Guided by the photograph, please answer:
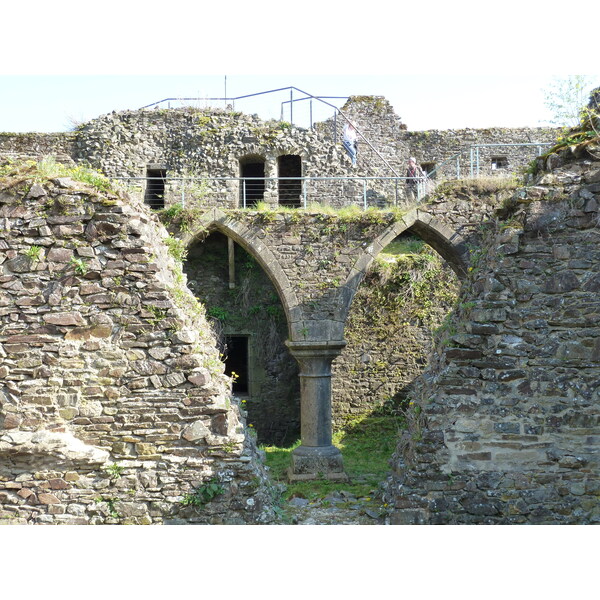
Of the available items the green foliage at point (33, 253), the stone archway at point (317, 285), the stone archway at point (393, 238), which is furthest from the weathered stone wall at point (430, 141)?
the green foliage at point (33, 253)

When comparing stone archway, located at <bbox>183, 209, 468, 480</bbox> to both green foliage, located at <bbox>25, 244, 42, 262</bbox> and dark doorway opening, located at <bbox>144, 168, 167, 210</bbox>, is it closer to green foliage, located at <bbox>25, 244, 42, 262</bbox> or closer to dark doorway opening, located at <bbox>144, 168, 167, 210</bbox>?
dark doorway opening, located at <bbox>144, 168, 167, 210</bbox>

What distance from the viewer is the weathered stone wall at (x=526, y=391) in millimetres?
5293

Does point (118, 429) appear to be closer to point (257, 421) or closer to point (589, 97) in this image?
point (589, 97)

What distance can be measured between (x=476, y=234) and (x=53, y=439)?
775cm

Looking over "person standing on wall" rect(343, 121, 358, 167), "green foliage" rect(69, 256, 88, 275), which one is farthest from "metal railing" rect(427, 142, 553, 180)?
"green foliage" rect(69, 256, 88, 275)

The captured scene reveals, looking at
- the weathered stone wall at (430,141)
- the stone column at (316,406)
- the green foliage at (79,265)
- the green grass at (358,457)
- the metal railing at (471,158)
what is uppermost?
the weathered stone wall at (430,141)

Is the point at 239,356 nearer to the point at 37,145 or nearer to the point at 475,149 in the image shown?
the point at 37,145

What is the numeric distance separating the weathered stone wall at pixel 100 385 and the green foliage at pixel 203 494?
0.04ft

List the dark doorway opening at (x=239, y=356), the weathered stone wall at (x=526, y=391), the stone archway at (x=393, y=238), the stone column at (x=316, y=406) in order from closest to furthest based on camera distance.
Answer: the weathered stone wall at (x=526, y=391), the stone column at (x=316, y=406), the stone archway at (x=393, y=238), the dark doorway opening at (x=239, y=356)

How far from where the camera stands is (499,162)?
1869 centimetres

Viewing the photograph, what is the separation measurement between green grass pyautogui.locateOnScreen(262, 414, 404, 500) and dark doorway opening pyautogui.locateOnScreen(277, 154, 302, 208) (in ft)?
15.8

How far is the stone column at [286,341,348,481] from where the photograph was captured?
34.6 feet

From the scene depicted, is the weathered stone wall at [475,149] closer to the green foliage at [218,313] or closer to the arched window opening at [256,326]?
the arched window opening at [256,326]

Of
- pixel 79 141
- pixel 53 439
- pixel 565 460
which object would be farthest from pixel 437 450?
pixel 79 141
